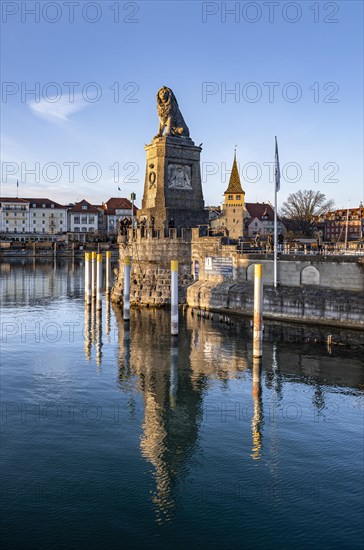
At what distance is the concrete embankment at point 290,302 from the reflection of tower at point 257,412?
10.9 metres

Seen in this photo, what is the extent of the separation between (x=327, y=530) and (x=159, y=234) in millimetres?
37942

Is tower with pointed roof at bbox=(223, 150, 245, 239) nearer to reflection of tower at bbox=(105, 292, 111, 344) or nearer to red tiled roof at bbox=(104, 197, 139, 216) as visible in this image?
red tiled roof at bbox=(104, 197, 139, 216)

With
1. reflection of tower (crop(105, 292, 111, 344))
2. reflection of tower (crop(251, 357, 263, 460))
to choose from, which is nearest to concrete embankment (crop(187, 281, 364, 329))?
reflection of tower (crop(105, 292, 111, 344))

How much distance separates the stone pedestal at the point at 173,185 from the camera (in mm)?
48969

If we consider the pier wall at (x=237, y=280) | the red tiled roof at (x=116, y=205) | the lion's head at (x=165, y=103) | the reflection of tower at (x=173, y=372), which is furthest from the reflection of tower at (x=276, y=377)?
the red tiled roof at (x=116, y=205)

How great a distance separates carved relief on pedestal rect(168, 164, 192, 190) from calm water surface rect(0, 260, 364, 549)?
71.3 feet

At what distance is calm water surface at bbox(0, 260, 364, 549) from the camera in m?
12.5

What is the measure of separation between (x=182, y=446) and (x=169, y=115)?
39672 mm

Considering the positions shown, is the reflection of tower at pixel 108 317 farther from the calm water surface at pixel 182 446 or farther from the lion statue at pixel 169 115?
the lion statue at pixel 169 115

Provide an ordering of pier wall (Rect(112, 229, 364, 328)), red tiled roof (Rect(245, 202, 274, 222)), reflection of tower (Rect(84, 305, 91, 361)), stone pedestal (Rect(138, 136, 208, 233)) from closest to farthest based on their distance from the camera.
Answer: reflection of tower (Rect(84, 305, 91, 361)) < pier wall (Rect(112, 229, 364, 328)) < stone pedestal (Rect(138, 136, 208, 233)) < red tiled roof (Rect(245, 202, 274, 222))

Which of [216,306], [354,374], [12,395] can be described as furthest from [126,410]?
[216,306]

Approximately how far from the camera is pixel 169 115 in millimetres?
51031

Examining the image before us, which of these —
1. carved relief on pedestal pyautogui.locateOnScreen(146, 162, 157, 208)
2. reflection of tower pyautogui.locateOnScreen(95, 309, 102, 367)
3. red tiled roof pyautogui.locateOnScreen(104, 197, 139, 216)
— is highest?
red tiled roof pyautogui.locateOnScreen(104, 197, 139, 216)

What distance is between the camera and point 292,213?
133m
